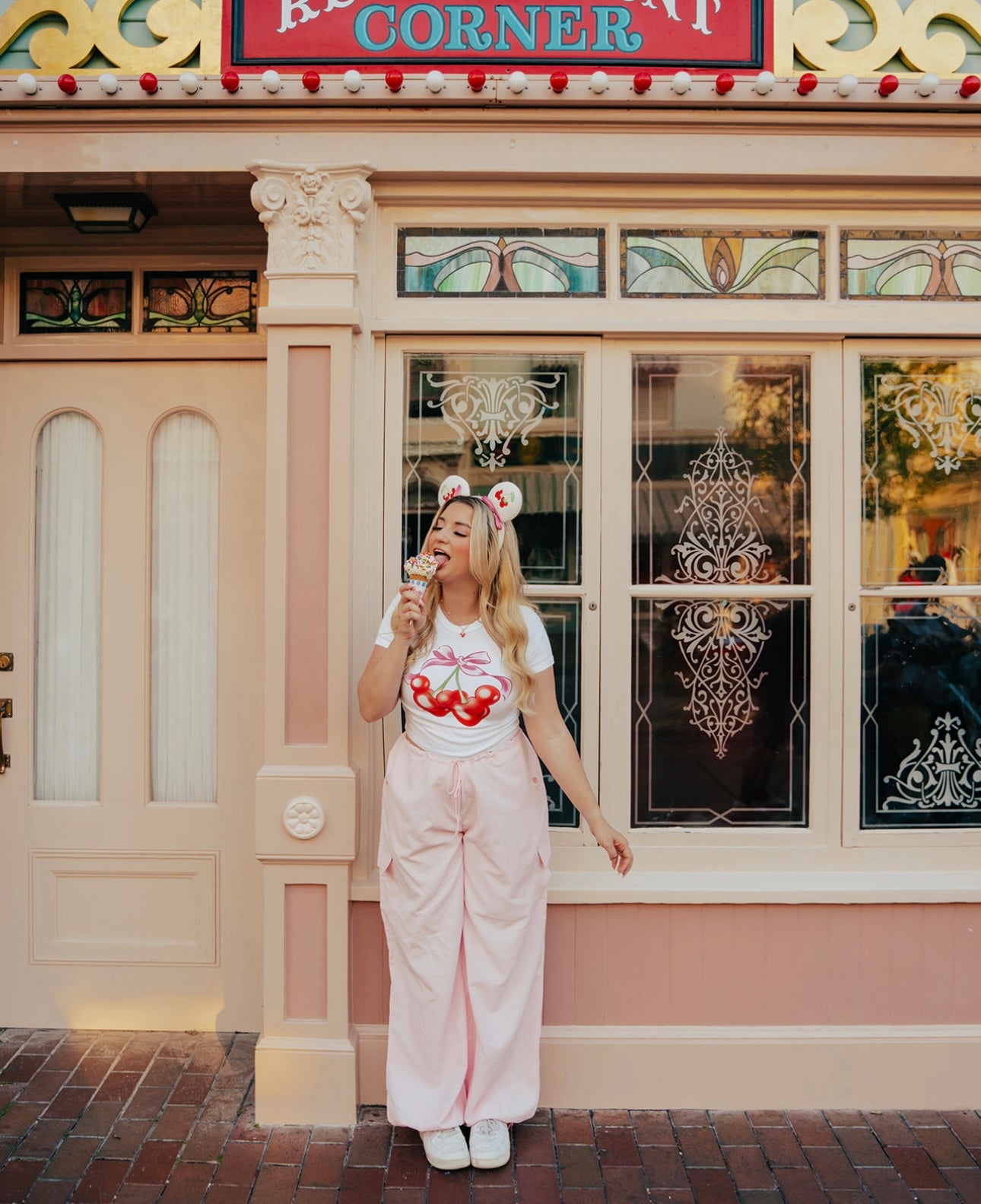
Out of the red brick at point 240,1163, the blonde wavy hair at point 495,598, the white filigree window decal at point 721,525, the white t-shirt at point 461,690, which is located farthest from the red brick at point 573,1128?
the white filigree window decal at point 721,525

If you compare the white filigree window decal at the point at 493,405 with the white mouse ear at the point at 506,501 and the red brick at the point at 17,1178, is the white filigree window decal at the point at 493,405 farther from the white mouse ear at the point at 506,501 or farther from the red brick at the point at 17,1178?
the red brick at the point at 17,1178

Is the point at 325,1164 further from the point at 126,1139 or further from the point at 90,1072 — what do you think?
the point at 90,1072

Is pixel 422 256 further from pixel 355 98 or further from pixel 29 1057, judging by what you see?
pixel 29 1057

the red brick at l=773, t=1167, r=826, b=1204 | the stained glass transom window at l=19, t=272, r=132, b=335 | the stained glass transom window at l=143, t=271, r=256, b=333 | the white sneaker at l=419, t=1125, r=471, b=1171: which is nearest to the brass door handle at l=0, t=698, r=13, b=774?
the stained glass transom window at l=19, t=272, r=132, b=335

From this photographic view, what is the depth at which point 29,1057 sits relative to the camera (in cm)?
372

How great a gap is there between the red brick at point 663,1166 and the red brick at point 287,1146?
3.60 feet

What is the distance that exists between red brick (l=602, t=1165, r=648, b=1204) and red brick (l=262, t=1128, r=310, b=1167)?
2.81ft

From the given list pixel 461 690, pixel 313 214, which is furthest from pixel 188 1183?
pixel 313 214

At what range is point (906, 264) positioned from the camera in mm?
3553

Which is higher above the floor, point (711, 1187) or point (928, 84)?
point (928, 84)

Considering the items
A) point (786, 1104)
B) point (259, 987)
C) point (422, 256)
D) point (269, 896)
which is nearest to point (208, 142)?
point (422, 256)

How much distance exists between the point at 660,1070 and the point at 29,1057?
235 centimetres

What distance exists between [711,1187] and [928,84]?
141 inches

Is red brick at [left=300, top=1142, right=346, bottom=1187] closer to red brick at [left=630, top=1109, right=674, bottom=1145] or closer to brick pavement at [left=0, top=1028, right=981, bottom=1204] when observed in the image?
brick pavement at [left=0, top=1028, right=981, bottom=1204]
